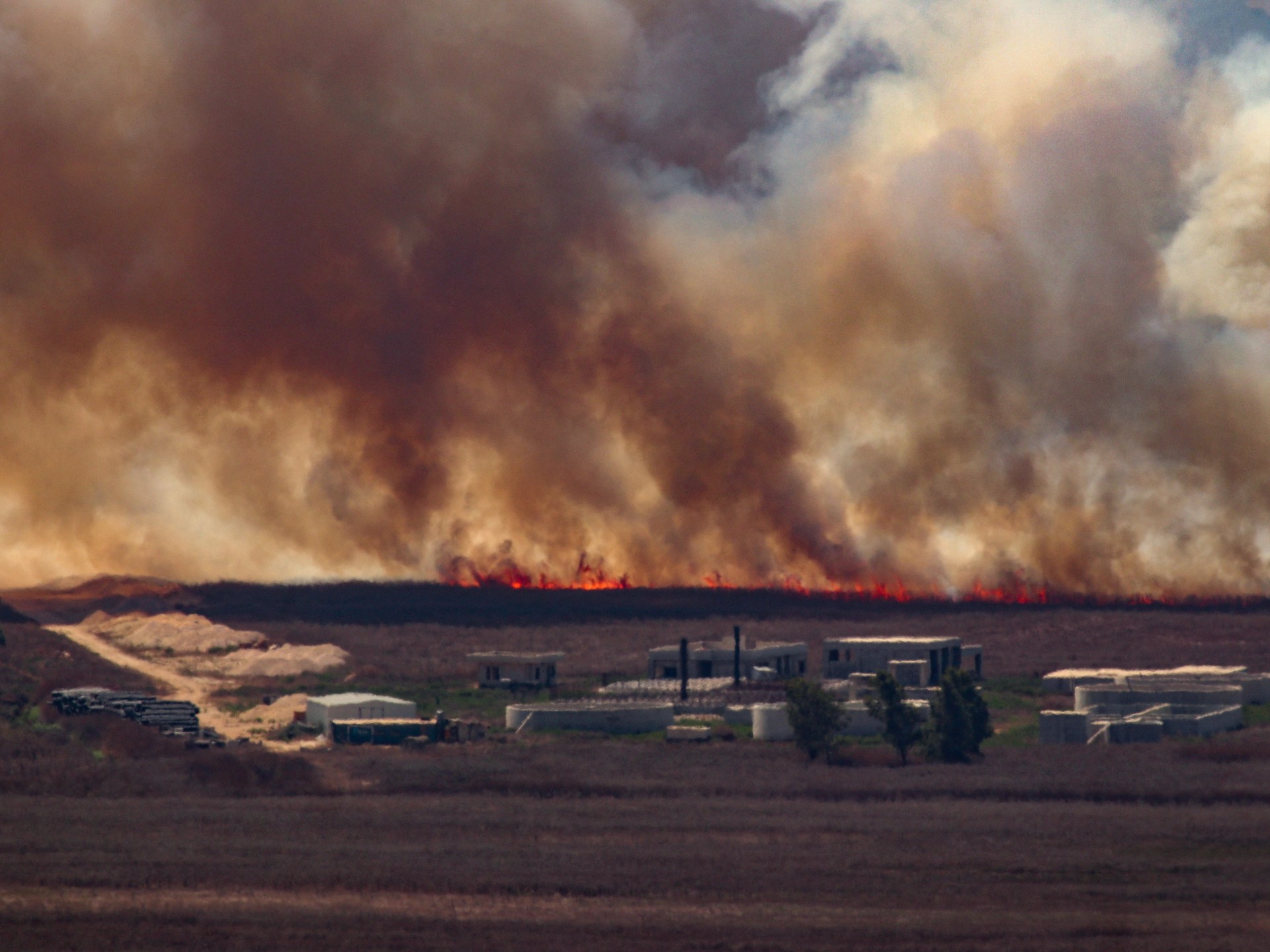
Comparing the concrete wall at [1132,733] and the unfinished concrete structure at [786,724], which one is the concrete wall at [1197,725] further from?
the unfinished concrete structure at [786,724]

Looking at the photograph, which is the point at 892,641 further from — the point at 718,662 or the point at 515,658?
the point at 515,658

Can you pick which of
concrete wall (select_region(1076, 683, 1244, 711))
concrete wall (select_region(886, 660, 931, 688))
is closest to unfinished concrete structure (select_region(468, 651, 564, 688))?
concrete wall (select_region(886, 660, 931, 688))

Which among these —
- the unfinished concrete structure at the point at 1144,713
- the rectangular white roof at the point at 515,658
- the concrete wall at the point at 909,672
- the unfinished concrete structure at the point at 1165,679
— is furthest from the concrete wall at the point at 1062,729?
the rectangular white roof at the point at 515,658

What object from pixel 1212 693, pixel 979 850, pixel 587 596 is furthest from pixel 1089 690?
pixel 587 596

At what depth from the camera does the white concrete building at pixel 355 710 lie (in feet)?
Answer: 312

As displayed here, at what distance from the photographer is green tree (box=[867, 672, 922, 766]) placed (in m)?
84.2

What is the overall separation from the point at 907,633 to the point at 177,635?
191ft

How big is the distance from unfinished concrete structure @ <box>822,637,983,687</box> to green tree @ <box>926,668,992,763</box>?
31.0m

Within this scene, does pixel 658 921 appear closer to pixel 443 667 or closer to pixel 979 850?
pixel 979 850

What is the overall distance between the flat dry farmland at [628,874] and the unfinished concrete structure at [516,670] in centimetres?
4429

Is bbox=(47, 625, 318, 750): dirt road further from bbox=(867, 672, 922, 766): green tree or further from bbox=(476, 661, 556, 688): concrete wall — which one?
bbox=(867, 672, 922, 766): green tree

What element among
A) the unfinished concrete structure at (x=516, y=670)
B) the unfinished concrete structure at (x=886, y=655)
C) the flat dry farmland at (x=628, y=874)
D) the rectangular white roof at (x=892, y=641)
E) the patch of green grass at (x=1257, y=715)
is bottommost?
the flat dry farmland at (x=628, y=874)

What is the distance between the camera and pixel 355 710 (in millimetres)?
95875

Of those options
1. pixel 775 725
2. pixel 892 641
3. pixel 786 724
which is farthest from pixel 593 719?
pixel 892 641
